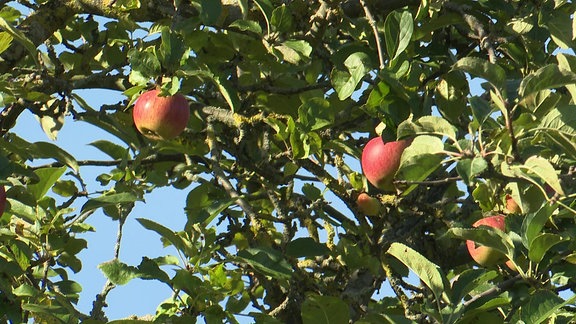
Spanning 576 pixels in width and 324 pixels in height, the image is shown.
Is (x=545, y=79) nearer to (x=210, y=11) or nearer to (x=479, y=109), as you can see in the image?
(x=479, y=109)

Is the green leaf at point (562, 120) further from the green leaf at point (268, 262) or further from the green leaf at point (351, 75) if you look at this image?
the green leaf at point (268, 262)

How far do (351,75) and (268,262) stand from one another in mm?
530

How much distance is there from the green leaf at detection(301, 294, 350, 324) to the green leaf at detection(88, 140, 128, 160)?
1.12 metres

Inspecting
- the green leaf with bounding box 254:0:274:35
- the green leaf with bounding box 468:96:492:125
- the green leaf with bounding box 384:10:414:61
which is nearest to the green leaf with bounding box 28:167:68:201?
the green leaf with bounding box 254:0:274:35

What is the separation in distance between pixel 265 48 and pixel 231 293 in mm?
799

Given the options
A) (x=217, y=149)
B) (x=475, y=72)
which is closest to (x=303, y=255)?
(x=217, y=149)

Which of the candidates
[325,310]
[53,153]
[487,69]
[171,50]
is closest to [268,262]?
[325,310]

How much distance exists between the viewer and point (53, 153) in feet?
10.9

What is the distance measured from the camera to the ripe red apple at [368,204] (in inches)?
125

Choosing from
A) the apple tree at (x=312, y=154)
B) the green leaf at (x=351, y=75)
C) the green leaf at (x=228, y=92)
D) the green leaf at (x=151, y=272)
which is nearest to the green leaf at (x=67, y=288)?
the apple tree at (x=312, y=154)

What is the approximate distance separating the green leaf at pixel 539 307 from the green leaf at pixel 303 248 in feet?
2.39

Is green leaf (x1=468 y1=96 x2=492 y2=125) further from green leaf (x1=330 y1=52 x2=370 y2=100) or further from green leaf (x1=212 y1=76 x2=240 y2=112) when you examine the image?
green leaf (x1=212 y1=76 x2=240 y2=112)

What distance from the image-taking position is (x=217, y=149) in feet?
10.8

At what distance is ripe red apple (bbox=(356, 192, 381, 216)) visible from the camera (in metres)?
3.18
